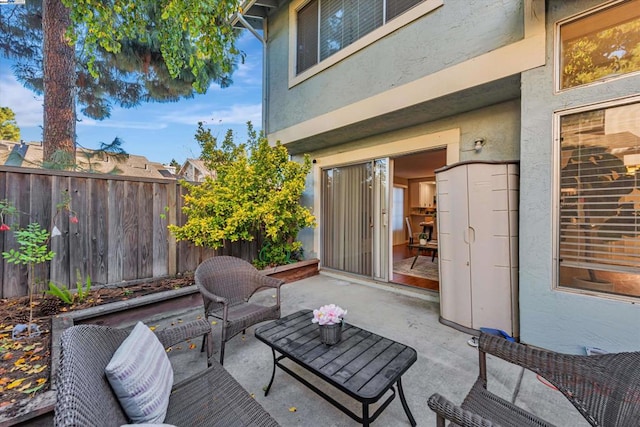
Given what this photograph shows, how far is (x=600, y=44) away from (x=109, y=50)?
19.1ft

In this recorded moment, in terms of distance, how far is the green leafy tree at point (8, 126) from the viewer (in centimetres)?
912

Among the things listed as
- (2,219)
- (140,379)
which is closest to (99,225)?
(2,219)

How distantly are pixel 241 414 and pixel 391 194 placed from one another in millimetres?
4016

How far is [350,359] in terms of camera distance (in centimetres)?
174

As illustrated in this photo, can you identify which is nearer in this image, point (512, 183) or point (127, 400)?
point (127, 400)

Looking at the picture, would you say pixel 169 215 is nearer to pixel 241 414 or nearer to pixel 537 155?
pixel 241 414

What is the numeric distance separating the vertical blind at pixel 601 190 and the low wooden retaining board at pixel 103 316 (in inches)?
159

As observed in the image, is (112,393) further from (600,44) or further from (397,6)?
(397,6)

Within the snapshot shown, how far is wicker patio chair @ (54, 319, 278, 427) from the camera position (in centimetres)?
85

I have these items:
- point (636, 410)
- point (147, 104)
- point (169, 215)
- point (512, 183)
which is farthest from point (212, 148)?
point (636, 410)

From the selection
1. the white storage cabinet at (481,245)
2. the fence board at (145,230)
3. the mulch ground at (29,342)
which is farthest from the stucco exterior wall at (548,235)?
the fence board at (145,230)

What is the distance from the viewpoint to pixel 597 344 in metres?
2.29

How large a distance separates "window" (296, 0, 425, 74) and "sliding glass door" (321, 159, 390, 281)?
2.18 metres

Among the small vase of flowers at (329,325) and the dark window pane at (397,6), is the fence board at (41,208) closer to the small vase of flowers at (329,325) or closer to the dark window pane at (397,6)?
the small vase of flowers at (329,325)
